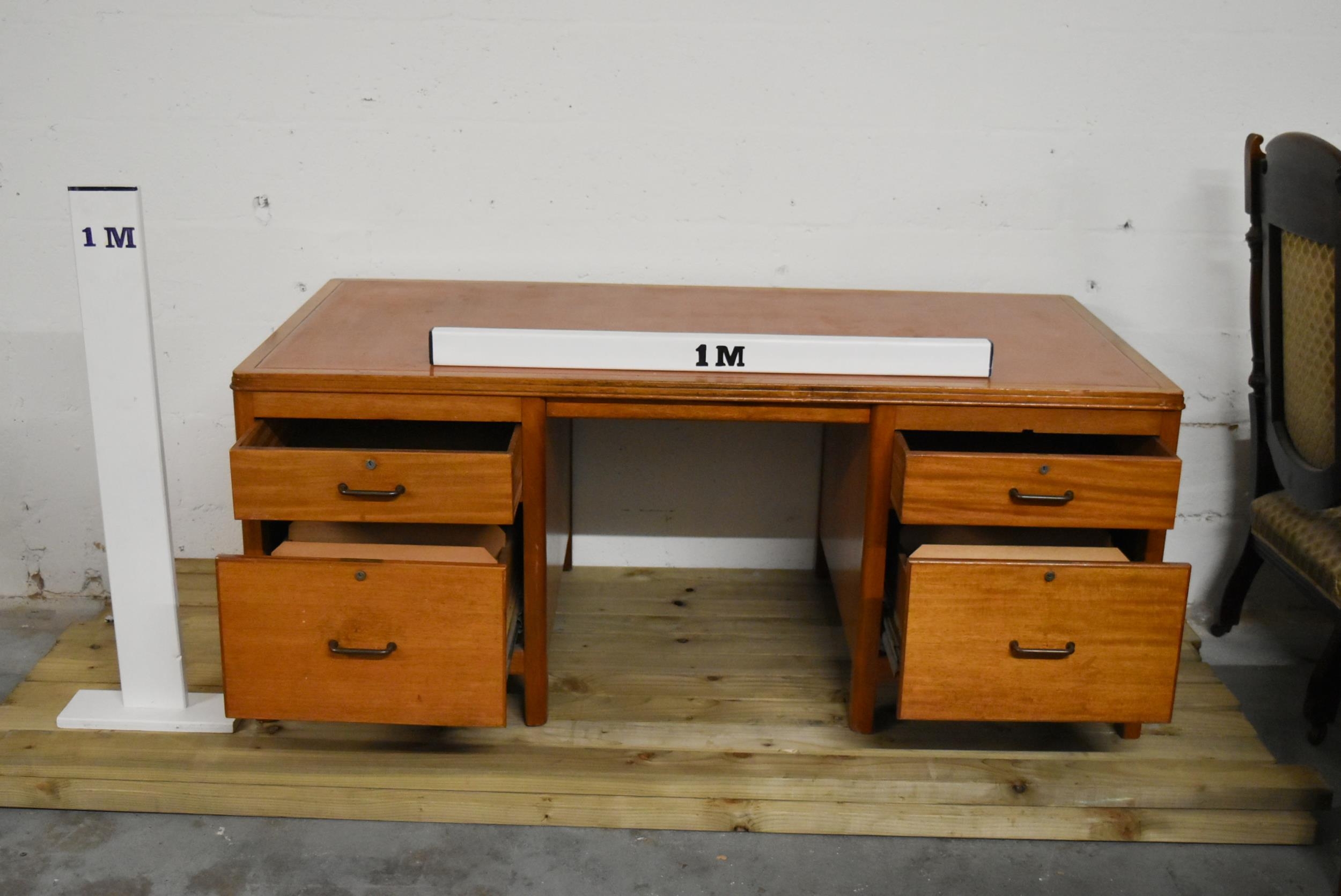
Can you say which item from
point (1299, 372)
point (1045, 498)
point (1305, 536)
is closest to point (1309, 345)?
point (1299, 372)

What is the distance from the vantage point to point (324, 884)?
1642mm

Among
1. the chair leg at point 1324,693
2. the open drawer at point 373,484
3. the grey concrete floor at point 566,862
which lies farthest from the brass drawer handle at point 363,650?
the chair leg at point 1324,693

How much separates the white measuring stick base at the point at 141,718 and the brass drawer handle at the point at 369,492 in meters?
0.43

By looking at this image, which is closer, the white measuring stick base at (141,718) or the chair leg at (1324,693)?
the white measuring stick base at (141,718)

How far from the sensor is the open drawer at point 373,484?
1.66 m

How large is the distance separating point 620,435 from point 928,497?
0.83 m

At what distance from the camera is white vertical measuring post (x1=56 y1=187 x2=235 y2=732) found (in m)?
1.65

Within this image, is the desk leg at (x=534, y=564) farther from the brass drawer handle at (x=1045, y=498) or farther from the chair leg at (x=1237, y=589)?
the chair leg at (x=1237, y=589)

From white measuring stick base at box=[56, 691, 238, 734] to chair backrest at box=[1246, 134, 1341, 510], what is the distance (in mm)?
1631

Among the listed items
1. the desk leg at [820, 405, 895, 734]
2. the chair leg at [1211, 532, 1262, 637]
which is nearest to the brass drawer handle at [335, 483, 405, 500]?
the desk leg at [820, 405, 895, 734]

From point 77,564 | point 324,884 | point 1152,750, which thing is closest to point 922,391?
point 1152,750

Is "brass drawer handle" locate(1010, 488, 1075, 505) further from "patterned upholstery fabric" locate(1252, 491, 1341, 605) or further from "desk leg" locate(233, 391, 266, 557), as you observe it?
"desk leg" locate(233, 391, 266, 557)

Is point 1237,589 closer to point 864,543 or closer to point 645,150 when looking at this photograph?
point 864,543

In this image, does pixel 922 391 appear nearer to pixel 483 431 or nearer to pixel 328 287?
pixel 483 431
